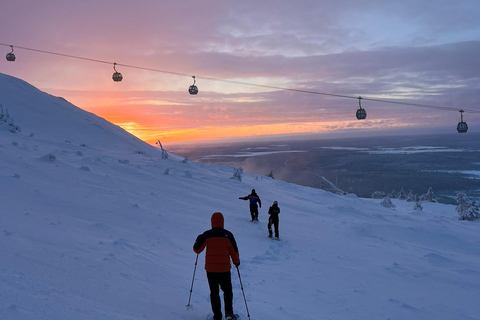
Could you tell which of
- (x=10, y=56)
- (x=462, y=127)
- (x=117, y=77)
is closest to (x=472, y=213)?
(x=462, y=127)

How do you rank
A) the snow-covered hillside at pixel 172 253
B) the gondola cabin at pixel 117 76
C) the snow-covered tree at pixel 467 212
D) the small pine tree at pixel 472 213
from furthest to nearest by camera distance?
1. the small pine tree at pixel 472 213
2. the snow-covered tree at pixel 467 212
3. the gondola cabin at pixel 117 76
4. the snow-covered hillside at pixel 172 253

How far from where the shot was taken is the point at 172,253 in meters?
8.38

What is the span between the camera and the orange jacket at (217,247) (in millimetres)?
5141

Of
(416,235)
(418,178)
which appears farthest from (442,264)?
(418,178)

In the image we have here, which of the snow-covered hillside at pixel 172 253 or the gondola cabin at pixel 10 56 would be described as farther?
the gondola cabin at pixel 10 56

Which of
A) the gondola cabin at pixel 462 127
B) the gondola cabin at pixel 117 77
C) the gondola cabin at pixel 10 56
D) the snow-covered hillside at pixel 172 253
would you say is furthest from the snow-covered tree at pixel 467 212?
the gondola cabin at pixel 10 56

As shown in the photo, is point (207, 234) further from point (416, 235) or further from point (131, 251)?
point (416, 235)

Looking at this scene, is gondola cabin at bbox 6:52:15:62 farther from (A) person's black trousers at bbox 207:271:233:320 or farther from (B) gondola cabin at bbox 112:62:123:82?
(A) person's black trousers at bbox 207:271:233:320

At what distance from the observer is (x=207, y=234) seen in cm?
527

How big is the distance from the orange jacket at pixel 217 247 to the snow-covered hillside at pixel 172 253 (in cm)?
93

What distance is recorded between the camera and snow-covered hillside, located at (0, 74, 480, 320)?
17.1 ft

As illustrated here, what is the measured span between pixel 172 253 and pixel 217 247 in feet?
12.0

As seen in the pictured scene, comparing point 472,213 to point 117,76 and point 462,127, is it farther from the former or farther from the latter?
point 117,76

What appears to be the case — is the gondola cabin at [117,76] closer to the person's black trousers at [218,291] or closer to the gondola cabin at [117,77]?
the gondola cabin at [117,77]
